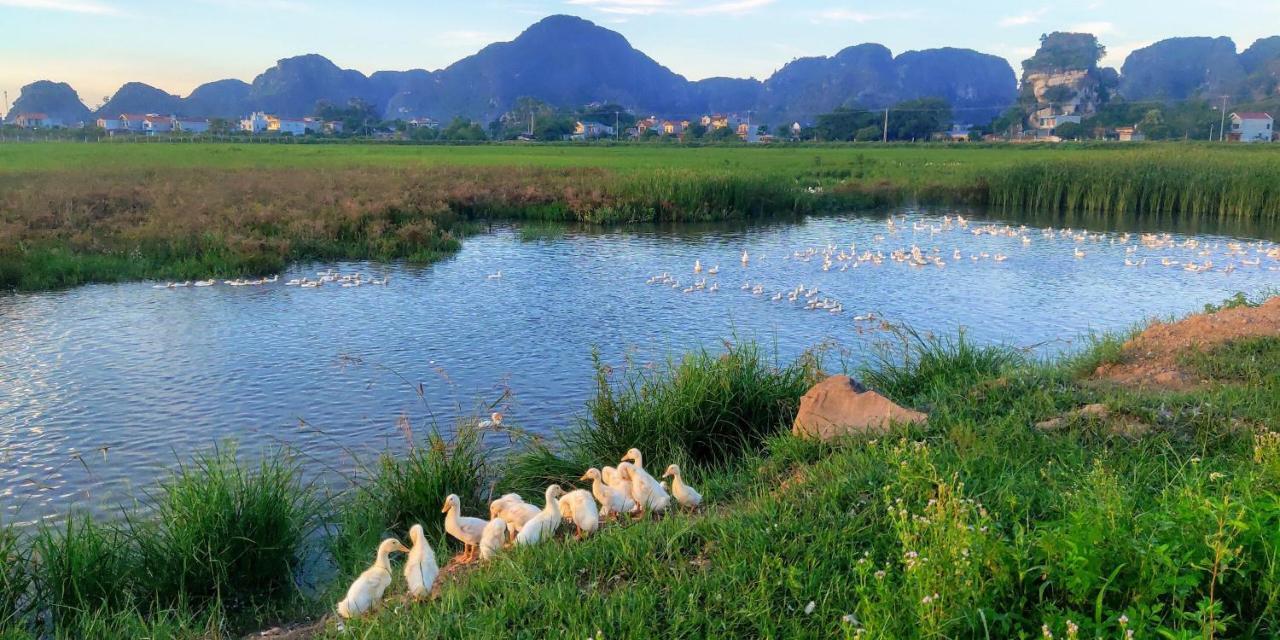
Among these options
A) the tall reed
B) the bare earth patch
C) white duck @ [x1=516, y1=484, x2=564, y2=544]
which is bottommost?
the tall reed

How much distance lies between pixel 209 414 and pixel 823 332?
8.82 metres

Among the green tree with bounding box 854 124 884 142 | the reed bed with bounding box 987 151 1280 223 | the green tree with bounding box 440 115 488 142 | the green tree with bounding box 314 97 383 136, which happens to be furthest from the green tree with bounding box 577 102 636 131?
the reed bed with bounding box 987 151 1280 223

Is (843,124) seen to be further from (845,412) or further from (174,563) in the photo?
(174,563)

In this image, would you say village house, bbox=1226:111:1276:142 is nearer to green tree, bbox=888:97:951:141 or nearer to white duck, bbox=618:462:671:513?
green tree, bbox=888:97:951:141

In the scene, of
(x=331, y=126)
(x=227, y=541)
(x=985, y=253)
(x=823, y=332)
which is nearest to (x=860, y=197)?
(x=985, y=253)

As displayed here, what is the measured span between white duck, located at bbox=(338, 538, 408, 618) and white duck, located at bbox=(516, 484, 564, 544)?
0.79 metres

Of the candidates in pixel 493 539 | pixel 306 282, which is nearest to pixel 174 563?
pixel 493 539

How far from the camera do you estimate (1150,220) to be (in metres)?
31.7

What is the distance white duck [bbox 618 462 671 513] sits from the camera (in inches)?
235

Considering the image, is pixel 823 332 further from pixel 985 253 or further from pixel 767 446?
pixel 985 253

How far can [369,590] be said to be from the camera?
5.19m

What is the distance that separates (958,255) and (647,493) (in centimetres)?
1827

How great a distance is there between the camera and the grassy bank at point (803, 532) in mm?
3658

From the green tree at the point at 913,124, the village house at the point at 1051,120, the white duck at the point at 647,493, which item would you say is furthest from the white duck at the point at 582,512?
the village house at the point at 1051,120
